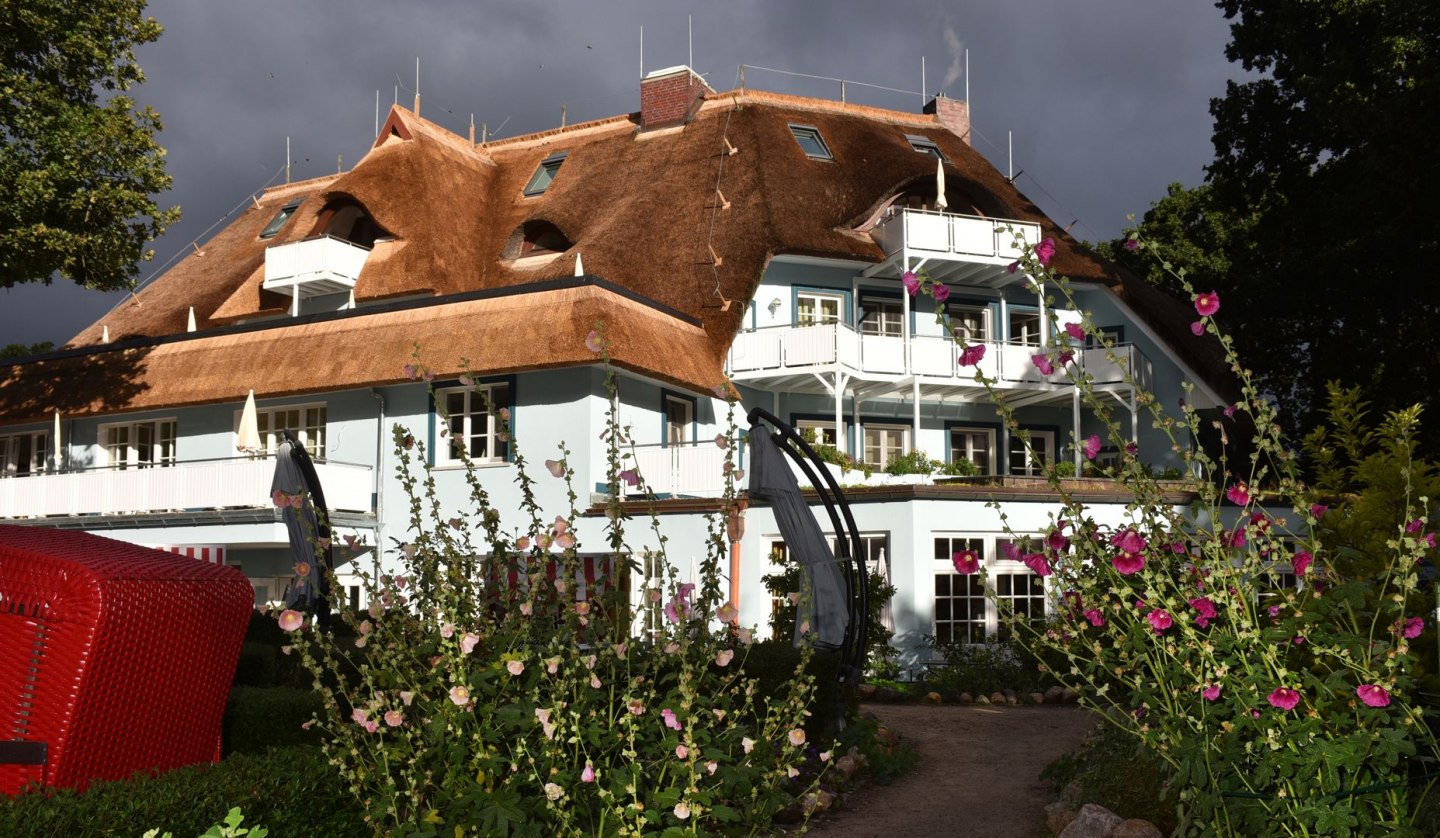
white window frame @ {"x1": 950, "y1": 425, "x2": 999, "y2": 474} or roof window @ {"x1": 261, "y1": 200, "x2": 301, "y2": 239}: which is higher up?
roof window @ {"x1": 261, "y1": 200, "x2": 301, "y2": 239}

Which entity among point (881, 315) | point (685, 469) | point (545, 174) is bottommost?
point (685, 469)

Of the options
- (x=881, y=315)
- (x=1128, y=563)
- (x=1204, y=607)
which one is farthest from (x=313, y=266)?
(x=1204, y=607)

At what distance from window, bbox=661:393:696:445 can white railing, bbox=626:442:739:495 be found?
1360mm

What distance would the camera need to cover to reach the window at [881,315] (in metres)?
24.5

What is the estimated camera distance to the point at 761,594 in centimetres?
1828

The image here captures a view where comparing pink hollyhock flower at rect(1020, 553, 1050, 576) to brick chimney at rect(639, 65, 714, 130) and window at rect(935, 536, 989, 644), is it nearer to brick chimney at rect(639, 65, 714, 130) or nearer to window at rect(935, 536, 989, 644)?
window at rect(935, 536, 989, 644)

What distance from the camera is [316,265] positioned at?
2436cm

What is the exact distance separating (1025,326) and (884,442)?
408 centimetres


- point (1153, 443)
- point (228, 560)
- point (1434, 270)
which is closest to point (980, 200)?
point (1153, 443)

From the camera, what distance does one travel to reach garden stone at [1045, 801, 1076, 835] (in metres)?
8.04

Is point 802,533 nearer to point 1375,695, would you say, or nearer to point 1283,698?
point 1283,698

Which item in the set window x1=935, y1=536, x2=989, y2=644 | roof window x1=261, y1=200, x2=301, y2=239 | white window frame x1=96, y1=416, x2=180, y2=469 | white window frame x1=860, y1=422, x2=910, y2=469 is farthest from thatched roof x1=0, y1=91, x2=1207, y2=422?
window x1=935, y1=536, x2=989, y2=644

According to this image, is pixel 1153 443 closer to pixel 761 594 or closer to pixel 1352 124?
pixel 1352 124

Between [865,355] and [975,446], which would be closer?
[865,355]
